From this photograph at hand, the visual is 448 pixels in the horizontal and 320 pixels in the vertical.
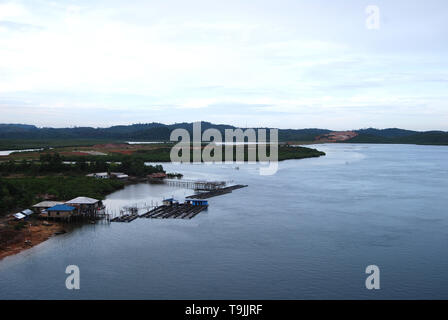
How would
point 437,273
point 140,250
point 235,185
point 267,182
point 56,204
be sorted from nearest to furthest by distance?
point 437,273, point 140,250, point 56,204, point 235,185, point 267,182

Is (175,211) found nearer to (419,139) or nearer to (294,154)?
(294,154)

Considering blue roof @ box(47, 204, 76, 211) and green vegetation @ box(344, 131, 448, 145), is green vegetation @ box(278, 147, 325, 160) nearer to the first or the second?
blue roof @ box(47, 204, 76, 211)

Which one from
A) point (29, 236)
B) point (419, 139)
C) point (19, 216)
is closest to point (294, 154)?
point (19, 216)

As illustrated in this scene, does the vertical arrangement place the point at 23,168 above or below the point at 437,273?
above

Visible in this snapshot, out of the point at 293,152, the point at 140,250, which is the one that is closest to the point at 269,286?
the point at 140,250

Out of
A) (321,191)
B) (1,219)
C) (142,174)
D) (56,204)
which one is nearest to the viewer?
(1,219)

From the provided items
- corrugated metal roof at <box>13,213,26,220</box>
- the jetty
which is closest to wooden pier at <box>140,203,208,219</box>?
the jetty

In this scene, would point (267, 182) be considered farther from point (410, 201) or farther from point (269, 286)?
point (269, 286)
